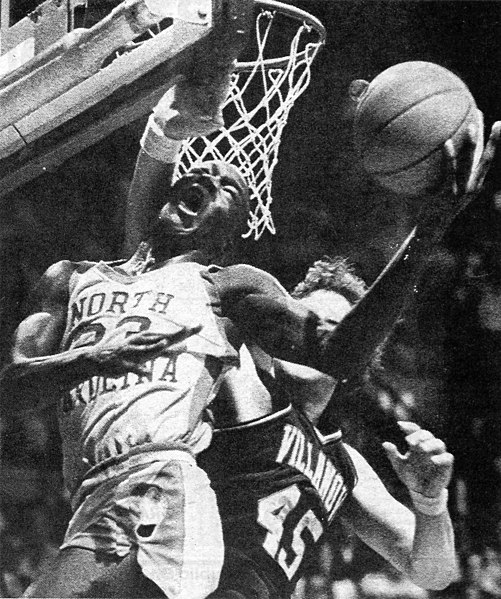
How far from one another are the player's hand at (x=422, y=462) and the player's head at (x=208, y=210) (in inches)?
25.2

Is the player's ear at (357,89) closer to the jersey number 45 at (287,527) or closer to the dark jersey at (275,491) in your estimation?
the dark jersey at (275,491)

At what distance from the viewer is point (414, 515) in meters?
2.99

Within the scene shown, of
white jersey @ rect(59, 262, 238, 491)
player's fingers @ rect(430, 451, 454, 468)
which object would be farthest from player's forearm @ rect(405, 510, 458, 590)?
white jersey @ rect(59, 262, 238, 491)

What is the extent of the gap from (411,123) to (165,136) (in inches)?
26.7

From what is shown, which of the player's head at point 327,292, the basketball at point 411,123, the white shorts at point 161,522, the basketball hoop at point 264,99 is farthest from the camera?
the basketball hoop at point 264,99

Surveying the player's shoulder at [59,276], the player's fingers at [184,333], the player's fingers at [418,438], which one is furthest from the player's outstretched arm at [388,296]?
the player's shoulder at [59,276]

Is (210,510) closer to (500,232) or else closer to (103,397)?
(103,397)

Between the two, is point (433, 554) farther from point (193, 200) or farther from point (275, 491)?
point (193, 200)

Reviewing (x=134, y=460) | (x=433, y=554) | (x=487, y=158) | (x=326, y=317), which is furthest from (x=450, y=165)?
(x=134, y=460)

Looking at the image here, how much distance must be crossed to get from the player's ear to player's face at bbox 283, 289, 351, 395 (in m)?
0.49

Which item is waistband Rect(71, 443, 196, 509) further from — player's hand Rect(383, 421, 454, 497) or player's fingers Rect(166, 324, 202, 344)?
player's hand Rect(383, 421, 454, 497)

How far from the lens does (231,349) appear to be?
3.09m

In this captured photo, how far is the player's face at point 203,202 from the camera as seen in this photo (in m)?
3.18

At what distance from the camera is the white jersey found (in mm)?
3053
